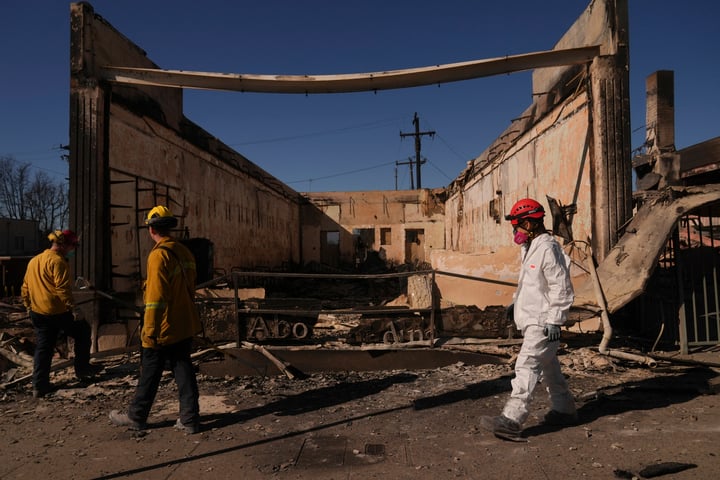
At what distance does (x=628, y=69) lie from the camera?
6.86m

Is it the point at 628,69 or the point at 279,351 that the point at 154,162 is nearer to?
the point at 279,351

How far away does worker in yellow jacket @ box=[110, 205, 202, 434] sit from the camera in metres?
3.87

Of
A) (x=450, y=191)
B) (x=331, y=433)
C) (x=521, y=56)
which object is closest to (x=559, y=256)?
(x=331, y=433)

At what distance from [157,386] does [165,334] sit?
456 millimetres

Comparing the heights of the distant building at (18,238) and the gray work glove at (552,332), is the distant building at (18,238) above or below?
above

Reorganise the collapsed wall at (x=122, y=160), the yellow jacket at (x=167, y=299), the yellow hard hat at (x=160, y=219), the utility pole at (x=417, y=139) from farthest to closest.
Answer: the utility pole at (x=417, y=139) < the collapsed wall at (x=122, y=160) < the yellow hard hat at (x=160, y=219) < the yellow jacket at (x=167, y=299)

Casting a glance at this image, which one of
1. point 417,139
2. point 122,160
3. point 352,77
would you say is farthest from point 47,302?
point 417,139

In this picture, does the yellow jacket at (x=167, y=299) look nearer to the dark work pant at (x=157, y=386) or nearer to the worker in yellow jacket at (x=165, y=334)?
the worker in yellow jacket at (x=165, y=334)

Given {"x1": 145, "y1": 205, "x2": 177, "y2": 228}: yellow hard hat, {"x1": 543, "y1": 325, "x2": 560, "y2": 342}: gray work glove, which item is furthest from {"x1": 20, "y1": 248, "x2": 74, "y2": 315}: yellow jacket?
{"x1": 543, "y1": 325, "x2": 560, "y2": 342}: gray work glove

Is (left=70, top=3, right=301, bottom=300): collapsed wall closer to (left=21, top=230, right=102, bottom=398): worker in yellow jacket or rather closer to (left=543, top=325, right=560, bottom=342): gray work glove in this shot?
(left=21, top=230, right=102, bottom=398): worker in yellow jacket

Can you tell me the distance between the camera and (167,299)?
3.92 m

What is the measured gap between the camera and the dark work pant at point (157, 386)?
3.90 m

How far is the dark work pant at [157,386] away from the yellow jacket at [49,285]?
5.76ft

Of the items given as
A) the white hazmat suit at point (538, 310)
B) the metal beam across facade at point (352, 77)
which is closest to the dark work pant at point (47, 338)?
the metal beam across facade at point (352, 77)
